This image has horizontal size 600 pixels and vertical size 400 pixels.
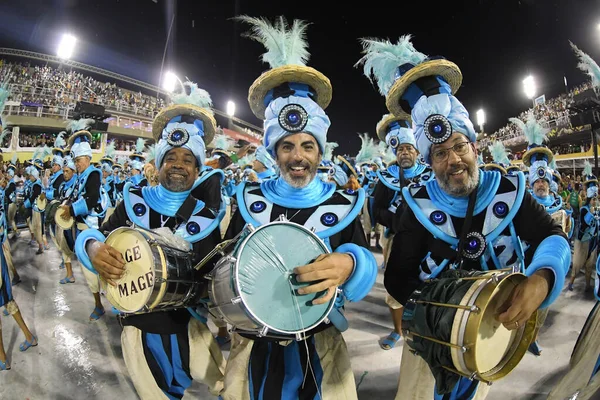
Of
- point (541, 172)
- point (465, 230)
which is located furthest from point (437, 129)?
point (541, 172)

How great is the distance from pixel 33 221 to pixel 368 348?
9.94 meters

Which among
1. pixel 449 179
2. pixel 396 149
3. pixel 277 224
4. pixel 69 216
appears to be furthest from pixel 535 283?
pixel 69 216

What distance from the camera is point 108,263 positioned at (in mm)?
1727

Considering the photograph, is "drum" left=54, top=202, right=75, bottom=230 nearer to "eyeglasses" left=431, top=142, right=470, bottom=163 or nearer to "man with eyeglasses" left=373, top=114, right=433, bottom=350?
"man with eyeglasses" left=373, top=114, right=433, bottom=350

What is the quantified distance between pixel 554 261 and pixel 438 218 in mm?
517

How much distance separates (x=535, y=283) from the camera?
124 centimetres

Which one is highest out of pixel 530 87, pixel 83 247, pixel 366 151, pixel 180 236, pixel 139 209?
pixel 530 87

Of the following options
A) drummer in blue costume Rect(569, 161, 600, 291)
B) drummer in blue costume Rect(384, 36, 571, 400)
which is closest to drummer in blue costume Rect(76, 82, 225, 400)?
drummer in blue costume Rect(384, 36, 571, 400)

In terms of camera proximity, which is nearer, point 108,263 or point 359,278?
point 359,278

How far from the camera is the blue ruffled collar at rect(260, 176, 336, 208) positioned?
73.3 inches

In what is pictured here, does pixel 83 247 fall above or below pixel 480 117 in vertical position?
below

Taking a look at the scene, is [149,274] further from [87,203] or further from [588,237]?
[588,237]

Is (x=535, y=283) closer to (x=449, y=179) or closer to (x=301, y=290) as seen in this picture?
(x=449, y=179)

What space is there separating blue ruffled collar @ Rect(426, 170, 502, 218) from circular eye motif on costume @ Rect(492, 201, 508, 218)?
0.13ft
